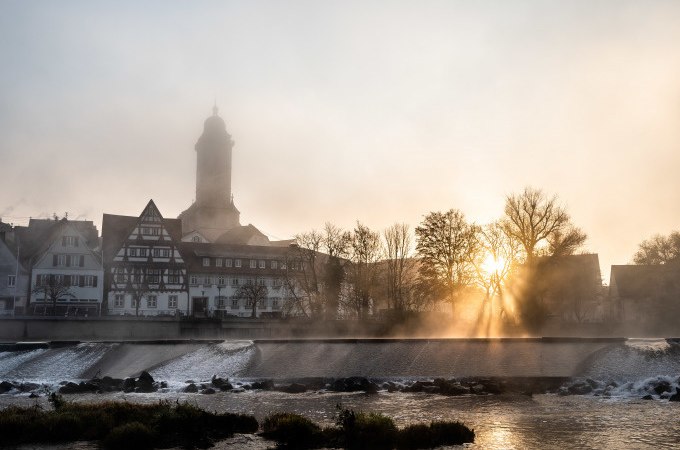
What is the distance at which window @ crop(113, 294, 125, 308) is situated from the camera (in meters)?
83.9

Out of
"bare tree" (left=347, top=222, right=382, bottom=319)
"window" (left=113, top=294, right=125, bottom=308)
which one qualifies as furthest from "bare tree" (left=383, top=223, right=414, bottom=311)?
"window" (left=113, top=294, right=125, bottom=308)

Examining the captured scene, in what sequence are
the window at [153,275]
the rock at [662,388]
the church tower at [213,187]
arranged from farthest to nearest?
the church tower at [213,187], the window at [153,275], the rock at [662,388]

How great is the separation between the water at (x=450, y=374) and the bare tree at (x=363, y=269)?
28.6 meters

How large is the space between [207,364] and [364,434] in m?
23.4

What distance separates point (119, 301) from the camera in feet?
276

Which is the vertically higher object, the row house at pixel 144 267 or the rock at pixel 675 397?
the row house at pixel 144 267

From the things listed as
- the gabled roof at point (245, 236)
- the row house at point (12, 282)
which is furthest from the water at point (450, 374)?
the gabled roof at point (245, 236)

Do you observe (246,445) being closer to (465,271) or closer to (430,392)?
(430,392)

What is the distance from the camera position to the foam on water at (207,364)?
1585 inches

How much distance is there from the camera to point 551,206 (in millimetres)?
66250

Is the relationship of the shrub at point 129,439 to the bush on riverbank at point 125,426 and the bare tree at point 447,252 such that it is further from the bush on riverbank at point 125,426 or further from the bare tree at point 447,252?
the bare tree at point 447,252

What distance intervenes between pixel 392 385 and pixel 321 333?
32.2 m

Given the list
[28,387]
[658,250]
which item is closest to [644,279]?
[658,250]

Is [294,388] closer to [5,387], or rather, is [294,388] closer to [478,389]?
[478,389]
